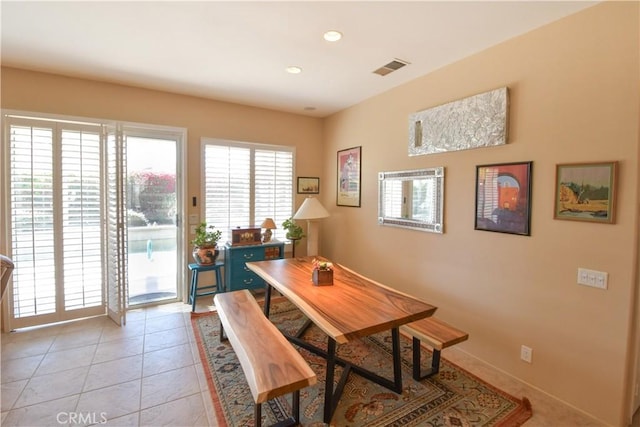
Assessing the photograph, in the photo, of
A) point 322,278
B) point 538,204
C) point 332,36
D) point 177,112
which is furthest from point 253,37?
point 538,204

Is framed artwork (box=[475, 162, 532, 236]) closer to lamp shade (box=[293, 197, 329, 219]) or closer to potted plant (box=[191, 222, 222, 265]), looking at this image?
lamp shade (box=[293, 197, 329, 219])

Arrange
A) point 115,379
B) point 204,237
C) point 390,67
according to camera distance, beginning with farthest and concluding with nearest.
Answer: point 204,237, point 390,67, point 115,379

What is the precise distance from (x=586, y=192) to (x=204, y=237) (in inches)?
144

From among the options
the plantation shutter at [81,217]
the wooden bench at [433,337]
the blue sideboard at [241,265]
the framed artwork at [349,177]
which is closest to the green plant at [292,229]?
the blue sideboard at [241,265]

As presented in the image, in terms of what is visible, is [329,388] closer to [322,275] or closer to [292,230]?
[322,275]

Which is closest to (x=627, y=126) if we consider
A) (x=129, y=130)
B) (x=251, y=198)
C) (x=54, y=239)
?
(x=251, y=198)

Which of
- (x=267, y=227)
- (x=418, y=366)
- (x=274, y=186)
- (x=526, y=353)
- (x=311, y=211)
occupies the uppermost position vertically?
(x=274, y=186)

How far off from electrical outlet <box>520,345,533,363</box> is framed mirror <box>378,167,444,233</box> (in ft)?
3.68

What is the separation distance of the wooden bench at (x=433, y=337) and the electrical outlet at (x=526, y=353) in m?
0.52

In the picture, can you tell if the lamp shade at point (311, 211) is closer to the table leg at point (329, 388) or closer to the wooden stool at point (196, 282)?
the wooden stool at point (196, 282)

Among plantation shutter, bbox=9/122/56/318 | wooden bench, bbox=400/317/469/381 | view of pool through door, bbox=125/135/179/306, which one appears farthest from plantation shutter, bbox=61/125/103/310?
wooden bench, bbox=400/317/469/381

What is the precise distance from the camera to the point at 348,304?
79.9 inches

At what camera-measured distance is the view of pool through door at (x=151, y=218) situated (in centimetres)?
362

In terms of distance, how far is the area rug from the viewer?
75.9 inches
